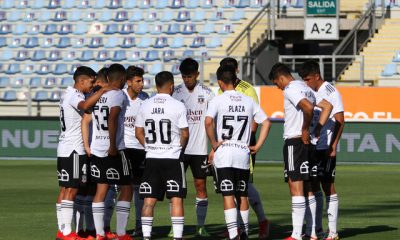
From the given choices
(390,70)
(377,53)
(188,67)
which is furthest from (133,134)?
(377,53)

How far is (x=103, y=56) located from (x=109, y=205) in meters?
25.5

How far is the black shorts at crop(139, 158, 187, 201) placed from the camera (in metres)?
11.8

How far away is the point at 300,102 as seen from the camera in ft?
39.9

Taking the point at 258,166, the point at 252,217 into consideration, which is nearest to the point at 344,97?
the point at 258,166

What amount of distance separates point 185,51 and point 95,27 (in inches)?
162

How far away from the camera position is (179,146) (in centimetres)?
1185

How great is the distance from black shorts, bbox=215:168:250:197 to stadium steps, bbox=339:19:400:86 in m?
22.7

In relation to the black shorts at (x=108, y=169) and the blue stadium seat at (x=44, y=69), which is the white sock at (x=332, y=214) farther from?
the blue stadium seat at (x=44, y=69)

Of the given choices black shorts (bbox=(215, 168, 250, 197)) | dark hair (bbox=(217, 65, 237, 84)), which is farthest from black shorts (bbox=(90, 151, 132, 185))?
dark hair (bbox=(217, 65, 237, 84))

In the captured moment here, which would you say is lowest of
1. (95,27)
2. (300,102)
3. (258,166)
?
(258,166)

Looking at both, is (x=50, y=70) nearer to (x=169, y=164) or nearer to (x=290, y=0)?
(x=290, y=0)

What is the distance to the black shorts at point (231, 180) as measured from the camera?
12.0 m

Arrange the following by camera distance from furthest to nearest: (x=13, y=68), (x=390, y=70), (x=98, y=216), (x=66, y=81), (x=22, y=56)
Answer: (x=22, y=56), (x=13, y=68), (x=66, y=81), (x=390, y=70), (x=98, y=216)

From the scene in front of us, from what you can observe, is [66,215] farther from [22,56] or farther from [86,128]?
[22,56]
